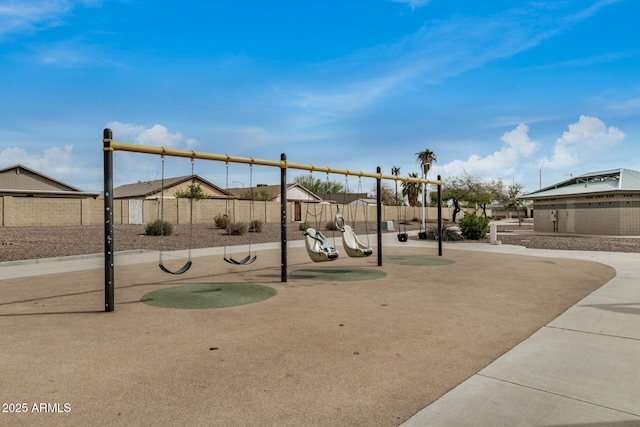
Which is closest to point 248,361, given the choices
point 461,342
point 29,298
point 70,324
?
point 461,342

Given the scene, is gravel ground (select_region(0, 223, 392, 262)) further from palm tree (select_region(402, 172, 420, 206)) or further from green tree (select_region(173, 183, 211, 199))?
palm tree (select_region(402, 172, 420, 206))

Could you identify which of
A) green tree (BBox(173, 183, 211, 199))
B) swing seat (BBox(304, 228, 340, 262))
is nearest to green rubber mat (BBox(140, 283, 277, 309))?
swing seat (BBox(304, 228, 340, 262))

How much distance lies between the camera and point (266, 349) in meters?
4.27

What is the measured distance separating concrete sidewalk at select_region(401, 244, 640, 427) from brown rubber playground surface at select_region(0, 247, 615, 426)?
0.20m

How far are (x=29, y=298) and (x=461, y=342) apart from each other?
23.4ft

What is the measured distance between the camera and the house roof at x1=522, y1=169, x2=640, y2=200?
23.2m

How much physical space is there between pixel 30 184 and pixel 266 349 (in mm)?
40975

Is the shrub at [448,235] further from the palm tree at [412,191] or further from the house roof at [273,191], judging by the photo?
the palm tree at [412,191]

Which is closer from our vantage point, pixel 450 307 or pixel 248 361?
pixel 248 361

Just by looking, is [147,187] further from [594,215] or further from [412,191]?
[594,215]

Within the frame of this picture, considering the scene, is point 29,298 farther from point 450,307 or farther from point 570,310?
point 570,310

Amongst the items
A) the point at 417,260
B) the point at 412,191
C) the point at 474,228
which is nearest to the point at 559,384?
the point at 417,260

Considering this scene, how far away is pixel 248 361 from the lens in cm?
392

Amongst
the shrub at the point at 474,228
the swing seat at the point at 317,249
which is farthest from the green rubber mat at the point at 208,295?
the shrub at the point at 474,228
